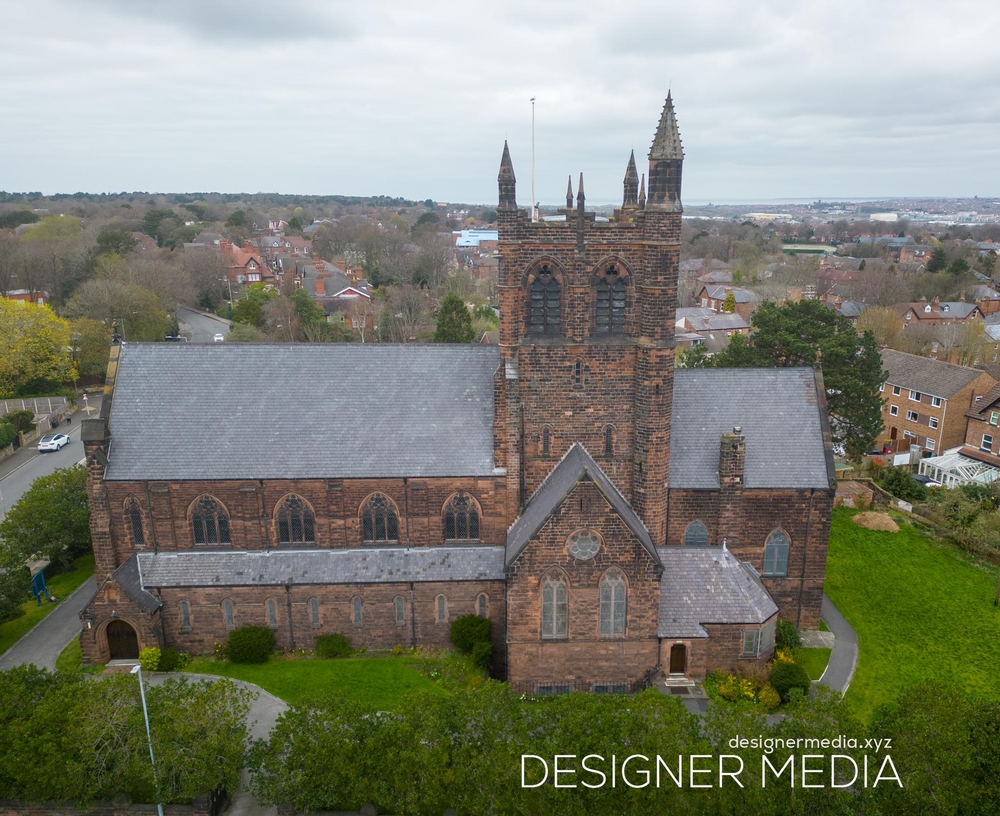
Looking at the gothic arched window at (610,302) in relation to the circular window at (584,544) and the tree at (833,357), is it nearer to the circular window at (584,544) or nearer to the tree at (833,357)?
the circular window at (584,544)

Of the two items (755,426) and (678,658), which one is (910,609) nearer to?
(755,426)

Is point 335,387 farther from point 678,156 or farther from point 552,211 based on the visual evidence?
point 678,156

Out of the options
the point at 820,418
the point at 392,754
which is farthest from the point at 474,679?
the point at 820,418

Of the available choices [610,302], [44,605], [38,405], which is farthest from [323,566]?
[38,405]

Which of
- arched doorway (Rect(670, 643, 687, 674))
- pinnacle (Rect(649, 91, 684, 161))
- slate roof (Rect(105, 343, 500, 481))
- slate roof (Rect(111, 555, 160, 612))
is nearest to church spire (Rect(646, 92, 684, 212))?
pinnacle (Rect(649, 91, 684, 161))

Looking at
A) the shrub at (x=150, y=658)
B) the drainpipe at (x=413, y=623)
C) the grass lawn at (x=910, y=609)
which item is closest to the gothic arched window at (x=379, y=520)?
the drainpipe at (x=413, y=623)

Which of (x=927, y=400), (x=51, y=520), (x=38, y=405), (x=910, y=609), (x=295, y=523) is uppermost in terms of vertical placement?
(x=295, y=523)
